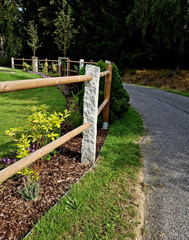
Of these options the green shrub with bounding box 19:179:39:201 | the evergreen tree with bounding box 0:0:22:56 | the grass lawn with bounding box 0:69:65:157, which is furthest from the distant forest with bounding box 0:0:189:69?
the green shrub with bounding box 19:179:39:201

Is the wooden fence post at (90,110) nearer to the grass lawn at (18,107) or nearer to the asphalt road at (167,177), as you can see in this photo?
the asphalt road at (167,177)

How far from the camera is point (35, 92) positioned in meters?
9.06

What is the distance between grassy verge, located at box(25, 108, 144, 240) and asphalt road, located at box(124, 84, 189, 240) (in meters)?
0.22

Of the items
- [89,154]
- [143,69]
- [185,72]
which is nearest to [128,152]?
[89,154]

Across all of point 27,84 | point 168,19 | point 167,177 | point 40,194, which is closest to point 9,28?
point 168,19

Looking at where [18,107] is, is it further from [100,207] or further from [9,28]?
[9,28]

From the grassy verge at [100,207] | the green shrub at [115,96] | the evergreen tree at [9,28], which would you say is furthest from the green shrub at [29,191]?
the evergreen tree at [9,28]

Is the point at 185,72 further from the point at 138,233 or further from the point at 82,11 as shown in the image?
the point at 82,11

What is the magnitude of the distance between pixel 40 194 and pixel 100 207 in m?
0.76

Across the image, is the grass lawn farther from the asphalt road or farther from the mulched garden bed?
the asphalt road

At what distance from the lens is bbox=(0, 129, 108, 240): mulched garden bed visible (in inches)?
73.6

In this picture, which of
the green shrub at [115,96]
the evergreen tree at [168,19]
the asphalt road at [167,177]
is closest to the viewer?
the asphalt road at [167,177]

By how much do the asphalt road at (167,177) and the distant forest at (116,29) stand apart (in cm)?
931

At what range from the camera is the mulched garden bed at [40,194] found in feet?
6.14
